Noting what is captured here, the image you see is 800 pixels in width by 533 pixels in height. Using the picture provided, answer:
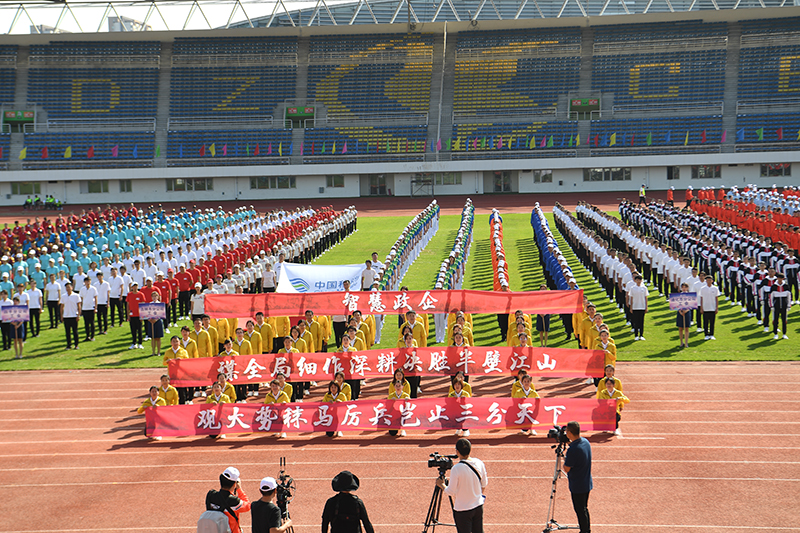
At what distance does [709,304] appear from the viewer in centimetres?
1709

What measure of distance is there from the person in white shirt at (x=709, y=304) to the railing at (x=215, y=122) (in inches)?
1764

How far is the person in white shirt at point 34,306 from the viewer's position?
19.9 m

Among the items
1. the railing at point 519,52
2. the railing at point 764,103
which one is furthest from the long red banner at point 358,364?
the railing at point 519,52

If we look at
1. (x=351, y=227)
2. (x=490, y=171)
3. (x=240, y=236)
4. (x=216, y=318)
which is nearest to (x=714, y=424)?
(x=216, y=318)

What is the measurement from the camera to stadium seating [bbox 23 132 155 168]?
5503 centimetres

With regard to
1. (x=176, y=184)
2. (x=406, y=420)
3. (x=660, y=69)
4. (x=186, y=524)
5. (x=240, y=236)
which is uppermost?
(x=660, y=69)

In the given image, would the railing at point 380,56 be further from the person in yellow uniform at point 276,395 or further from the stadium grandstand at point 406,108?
the person in yellow uniform at point 276,395

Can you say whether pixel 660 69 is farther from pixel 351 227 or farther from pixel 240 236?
pixel 240 236

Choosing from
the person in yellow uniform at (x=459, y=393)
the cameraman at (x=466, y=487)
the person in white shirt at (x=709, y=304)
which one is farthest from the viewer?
the person in white shirt at (x=709, y=304)

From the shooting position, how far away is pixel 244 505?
699 cm

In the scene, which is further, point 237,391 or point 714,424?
point 237,391

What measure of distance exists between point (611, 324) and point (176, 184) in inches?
1701

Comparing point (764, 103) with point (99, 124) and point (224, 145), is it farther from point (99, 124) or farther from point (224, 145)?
point (99, 124)

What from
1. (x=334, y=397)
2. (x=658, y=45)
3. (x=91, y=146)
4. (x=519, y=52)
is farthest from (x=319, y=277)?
(x=658, y=45)
